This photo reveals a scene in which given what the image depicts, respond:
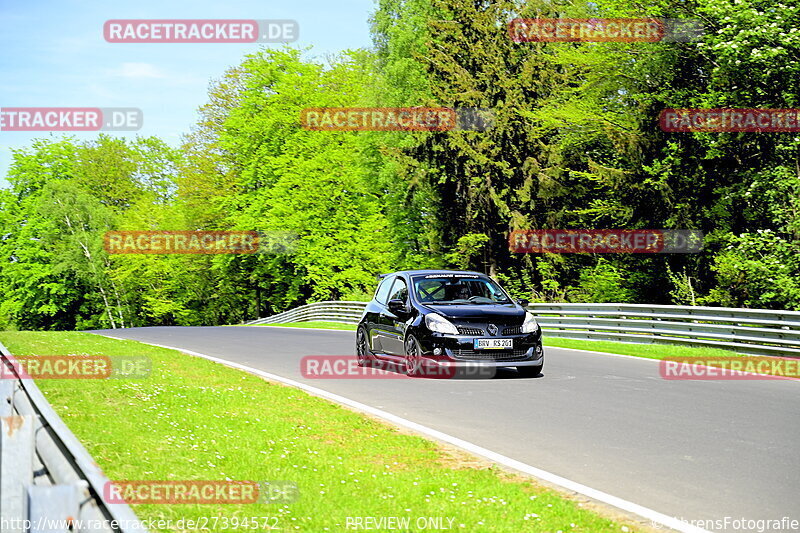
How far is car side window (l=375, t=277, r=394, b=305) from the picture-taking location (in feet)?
52.5


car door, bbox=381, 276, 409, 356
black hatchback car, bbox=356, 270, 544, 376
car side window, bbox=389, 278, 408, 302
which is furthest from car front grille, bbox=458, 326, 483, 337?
car side window, bbox=389, 278, 408, 302

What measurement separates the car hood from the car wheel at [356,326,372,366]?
213 centimetres

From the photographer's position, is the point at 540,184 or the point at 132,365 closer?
the point at 132,365

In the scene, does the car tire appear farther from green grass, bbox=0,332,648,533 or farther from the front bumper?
green grass, bbox=0,332,648,533

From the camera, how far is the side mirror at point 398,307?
47.9 feet

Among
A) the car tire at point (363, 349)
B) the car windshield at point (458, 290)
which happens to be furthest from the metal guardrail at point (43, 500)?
the car tire at point (363, 349)

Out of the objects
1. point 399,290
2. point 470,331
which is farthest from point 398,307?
point 470,331

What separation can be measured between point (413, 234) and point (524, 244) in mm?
11521

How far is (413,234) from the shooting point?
51.9m

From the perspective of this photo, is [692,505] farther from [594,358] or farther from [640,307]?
[640,307]

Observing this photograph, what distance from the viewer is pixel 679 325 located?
20.0m

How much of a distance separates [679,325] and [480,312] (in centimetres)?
789

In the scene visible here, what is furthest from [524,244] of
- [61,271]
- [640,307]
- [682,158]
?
[61,271]

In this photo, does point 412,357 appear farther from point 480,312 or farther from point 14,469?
point 14,469
